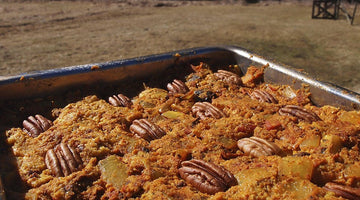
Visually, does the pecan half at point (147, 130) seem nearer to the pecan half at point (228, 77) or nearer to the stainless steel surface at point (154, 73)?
the stainless steel surface at point (154, 73)

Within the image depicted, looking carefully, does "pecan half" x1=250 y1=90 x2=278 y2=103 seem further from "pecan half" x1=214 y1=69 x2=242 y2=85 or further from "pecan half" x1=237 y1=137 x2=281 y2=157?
"pecan half" x1=237 y1=137 x2=281 y2=157

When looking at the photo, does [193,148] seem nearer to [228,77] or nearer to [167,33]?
[228,77]

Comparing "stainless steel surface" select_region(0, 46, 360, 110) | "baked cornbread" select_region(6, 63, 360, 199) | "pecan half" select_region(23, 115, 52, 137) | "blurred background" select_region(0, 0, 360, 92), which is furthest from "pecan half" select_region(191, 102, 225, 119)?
"blurred background" select_region(0, 0, 360, 92)

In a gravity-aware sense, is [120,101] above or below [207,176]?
above

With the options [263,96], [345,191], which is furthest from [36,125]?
[345,191]

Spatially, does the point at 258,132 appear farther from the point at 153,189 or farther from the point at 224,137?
the point at 153,189
